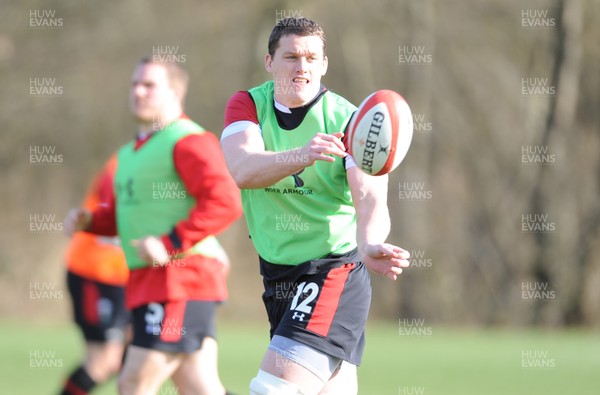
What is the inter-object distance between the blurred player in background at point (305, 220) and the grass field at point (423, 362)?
432 cm

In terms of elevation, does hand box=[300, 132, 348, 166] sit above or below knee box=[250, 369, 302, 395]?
above

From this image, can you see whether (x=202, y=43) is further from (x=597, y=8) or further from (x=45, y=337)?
(x=45, y=337)

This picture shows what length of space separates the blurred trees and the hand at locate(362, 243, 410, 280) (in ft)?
52.3

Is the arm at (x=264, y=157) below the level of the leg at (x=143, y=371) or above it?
above

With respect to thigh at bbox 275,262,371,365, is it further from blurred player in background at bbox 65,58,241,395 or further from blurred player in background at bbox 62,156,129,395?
blurred player in background at bbox 62,156,129,395

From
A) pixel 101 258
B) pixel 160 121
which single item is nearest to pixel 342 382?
pixel 160 121

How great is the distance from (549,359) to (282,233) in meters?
7.96

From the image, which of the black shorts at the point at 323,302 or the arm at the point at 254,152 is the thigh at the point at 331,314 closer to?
the black shorts at the point at 323,302

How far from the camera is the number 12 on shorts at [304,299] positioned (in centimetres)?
434

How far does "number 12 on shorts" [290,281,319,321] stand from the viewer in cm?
434

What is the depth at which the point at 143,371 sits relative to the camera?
5375 mm

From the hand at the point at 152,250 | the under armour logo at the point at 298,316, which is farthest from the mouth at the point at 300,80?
the hand at the point at 152,250

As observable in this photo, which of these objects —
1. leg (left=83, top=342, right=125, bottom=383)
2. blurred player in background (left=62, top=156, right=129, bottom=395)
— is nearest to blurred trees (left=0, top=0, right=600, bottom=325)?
blurred player in background (left=62, top=156, right=129, bottom=395)

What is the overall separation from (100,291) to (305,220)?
3433mm
